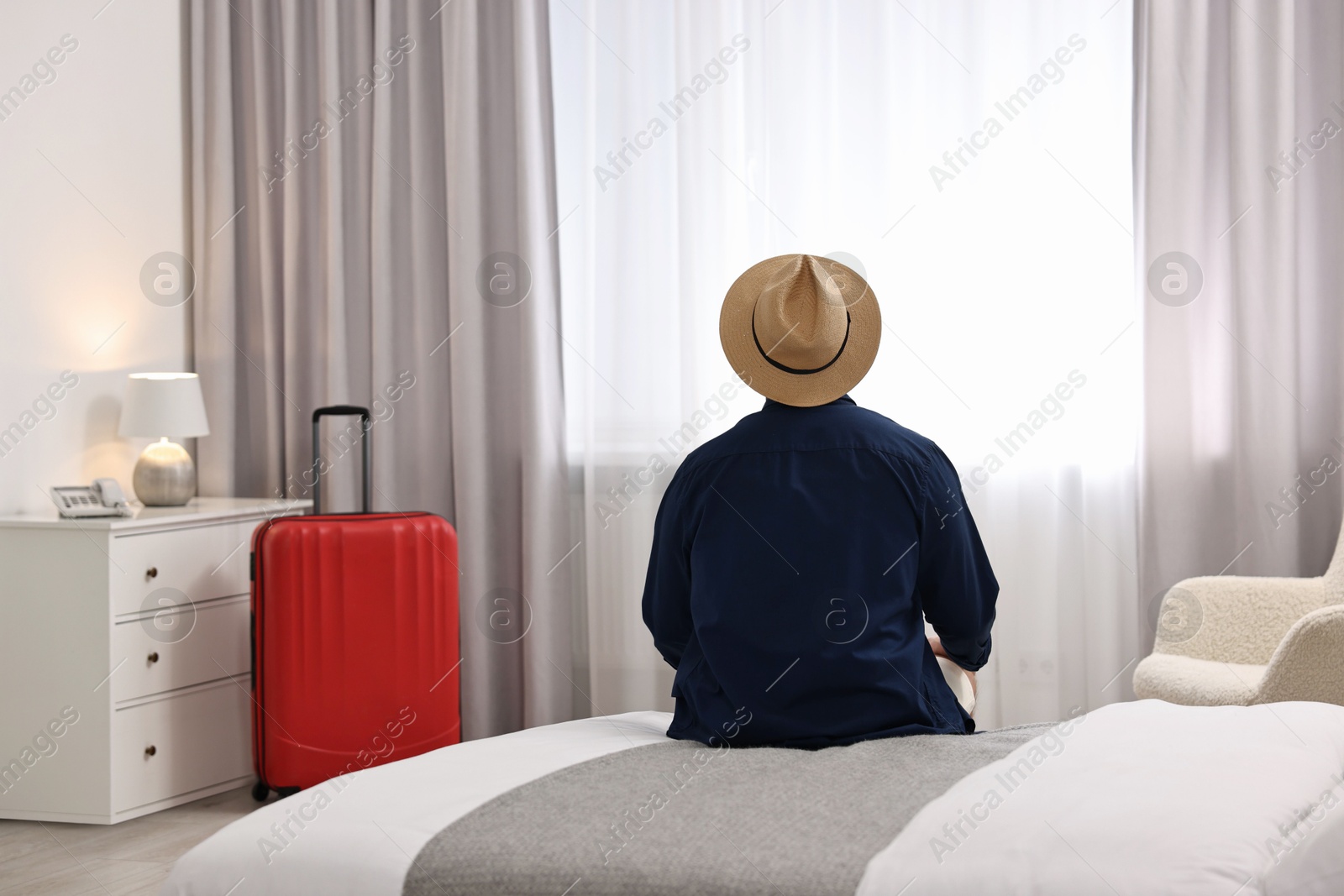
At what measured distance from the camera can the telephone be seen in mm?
2834

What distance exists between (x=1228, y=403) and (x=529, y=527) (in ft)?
6.44

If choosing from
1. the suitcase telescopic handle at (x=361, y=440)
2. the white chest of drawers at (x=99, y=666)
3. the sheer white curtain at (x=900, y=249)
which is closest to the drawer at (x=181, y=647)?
the white chest of drawers at (x=99, y=666)

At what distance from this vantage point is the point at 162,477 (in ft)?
10.3

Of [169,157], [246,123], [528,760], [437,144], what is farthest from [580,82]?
[528,760]

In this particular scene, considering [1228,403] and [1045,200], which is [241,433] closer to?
[1045,200]

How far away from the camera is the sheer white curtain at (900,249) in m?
2.96

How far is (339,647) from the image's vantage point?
9.39 feet

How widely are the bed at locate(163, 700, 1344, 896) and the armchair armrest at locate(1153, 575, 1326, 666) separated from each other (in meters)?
1.46

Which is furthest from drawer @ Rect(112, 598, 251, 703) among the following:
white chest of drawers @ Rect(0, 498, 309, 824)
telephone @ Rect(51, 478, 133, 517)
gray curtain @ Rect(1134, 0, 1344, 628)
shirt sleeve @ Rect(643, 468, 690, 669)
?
gray curtain @ Rect(1134, 0, 1344, 628)

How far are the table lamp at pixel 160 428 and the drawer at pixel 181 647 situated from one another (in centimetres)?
38

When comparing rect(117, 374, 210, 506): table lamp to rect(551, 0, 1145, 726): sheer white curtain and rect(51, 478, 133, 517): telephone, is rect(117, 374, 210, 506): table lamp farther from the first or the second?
rect(551, 0, 1145, 726): sheer white curtain

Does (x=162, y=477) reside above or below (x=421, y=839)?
above

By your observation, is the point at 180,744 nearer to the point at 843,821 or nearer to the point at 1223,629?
the point at 843,821

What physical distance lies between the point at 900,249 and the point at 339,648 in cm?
188
